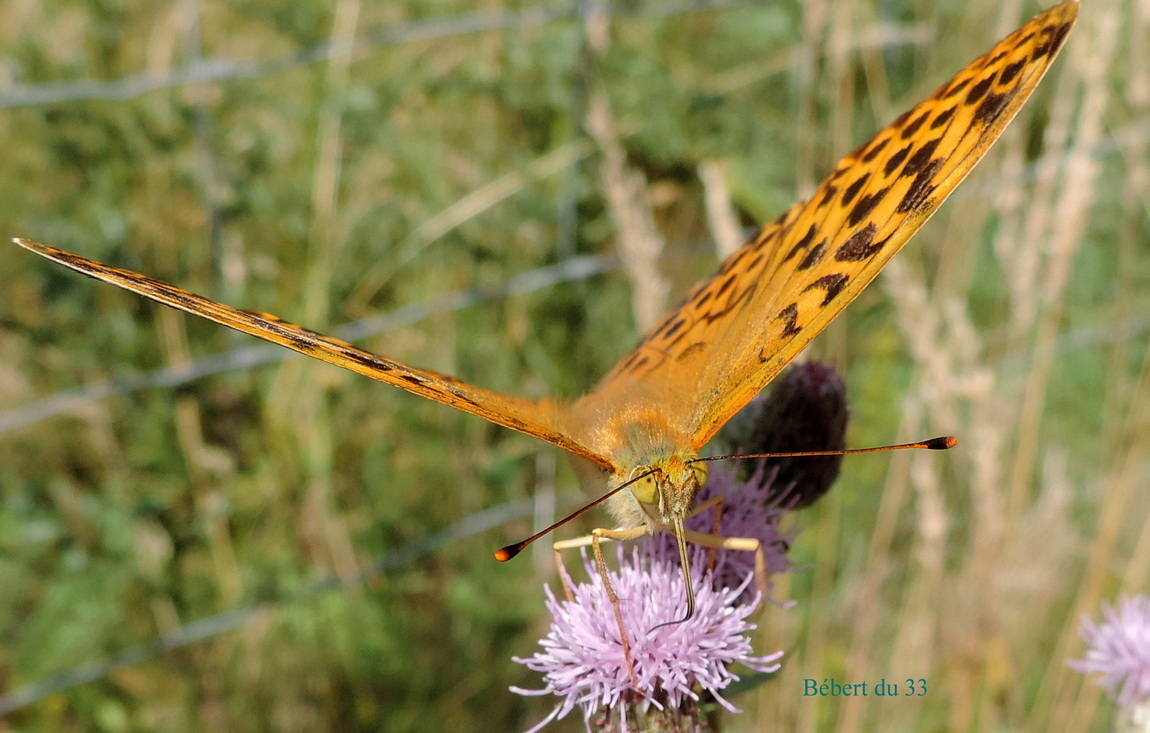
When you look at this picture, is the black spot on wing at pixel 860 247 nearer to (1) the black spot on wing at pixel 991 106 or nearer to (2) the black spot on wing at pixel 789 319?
(2) the black spot on wing at pixel 789 319

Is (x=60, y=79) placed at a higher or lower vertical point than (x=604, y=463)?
higher

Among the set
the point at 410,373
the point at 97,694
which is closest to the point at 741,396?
the point at 410,373

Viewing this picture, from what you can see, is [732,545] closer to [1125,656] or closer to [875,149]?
[875,149]

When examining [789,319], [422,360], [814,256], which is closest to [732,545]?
Result: [789,319]

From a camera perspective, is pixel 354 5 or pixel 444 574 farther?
pixel 444 574

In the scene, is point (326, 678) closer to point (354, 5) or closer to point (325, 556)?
point (325, 556)
